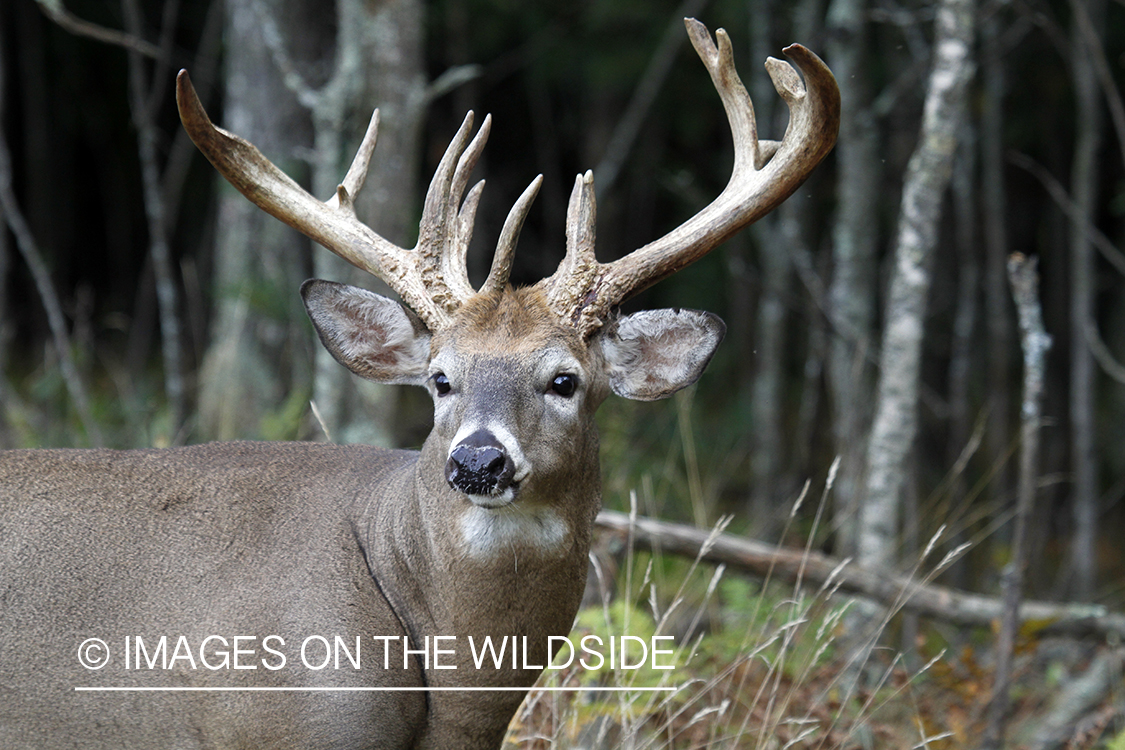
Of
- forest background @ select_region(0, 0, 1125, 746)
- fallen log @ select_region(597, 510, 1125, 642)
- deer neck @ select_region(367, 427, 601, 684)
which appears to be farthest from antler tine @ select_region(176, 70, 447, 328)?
forest background @ select_region(0, 0, 1125, 746)

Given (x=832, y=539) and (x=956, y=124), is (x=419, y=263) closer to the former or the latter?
(x=956, y=124)

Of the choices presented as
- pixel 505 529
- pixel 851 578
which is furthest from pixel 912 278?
pixel 505 529

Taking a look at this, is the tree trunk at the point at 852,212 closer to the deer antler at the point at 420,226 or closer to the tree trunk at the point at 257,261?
the tree trunk at the point at 257,261

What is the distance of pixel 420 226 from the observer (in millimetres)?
3344

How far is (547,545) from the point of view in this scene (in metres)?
3.13

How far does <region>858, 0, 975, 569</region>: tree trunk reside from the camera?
5.00 meters

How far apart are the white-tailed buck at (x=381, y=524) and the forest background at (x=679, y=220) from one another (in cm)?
145

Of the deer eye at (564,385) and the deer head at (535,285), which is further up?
the deer head at (535,285)

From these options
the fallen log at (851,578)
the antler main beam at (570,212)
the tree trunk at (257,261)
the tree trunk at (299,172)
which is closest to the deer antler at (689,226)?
the antler main beam at (570,212)

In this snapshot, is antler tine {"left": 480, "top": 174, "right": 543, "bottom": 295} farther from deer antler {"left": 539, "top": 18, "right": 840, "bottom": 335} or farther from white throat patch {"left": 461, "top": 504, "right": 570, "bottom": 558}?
white throat patch {"left": 461, "top": 504, "right": 570, "bottom": 558}

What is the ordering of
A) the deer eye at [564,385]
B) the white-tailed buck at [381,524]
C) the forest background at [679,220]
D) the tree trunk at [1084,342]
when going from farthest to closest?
1. the tree trunk at [1084,342]
2. the forest background at [679,220]
3. the deer eye at [564,385]
4. the white-tailed buck at [381,524]

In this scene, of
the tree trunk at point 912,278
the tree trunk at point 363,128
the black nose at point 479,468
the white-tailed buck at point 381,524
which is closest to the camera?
the black nose at point 479,468

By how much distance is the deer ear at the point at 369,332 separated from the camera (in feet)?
11.5

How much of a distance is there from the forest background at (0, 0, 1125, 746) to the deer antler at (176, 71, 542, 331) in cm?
173
